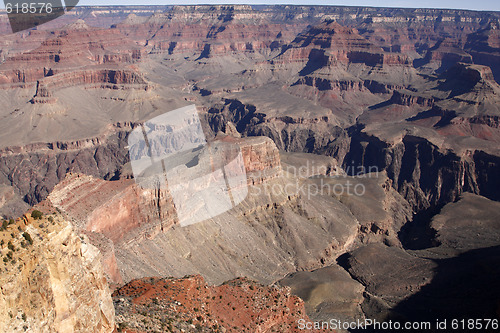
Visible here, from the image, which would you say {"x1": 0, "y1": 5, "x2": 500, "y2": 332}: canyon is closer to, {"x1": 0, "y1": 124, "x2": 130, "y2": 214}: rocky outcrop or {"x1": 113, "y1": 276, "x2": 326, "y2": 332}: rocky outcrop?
{"x1": 113, "y1": 276, "x2": 326, "y2": 332}: rocky outcrop

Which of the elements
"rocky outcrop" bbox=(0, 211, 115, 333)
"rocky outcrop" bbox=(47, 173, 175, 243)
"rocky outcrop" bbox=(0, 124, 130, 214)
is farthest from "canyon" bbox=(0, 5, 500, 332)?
"rocky outcrop" bbox=(0, 124, 130, 214)

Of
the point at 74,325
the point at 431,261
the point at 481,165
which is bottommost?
the point at 481,165

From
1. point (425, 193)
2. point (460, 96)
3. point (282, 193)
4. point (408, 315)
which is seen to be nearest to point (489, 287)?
point (408, 315)

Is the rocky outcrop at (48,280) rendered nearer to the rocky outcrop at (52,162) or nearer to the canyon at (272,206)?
the canyon at (272,206)

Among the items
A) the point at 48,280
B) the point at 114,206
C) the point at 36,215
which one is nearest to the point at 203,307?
the point at 48,280

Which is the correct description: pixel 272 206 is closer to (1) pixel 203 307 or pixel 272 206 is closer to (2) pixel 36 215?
(1) pixel 203 307

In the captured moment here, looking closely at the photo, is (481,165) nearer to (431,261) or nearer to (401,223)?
(401,223)
